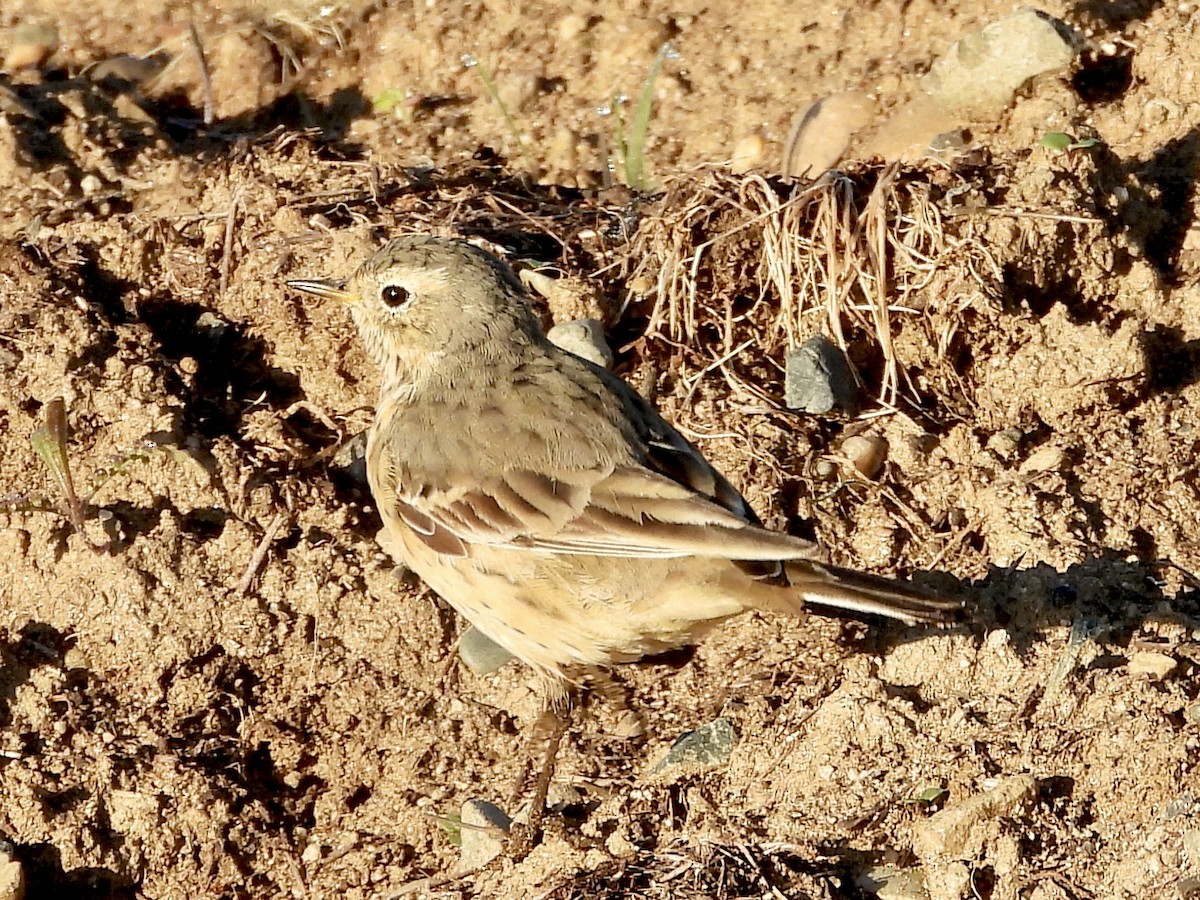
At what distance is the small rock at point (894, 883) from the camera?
4.78m

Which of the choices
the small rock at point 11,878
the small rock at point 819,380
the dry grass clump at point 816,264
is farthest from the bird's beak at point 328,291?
the small rock at point 11,878

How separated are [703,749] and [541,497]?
1012mm

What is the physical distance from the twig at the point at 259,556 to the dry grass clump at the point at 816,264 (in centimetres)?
164

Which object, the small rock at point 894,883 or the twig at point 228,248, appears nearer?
the small rock at point 894,883

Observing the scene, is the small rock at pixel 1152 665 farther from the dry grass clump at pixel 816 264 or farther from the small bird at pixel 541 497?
the dry grass clump at pixel 816 264

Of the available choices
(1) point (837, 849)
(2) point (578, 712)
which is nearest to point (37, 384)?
(2) point (578, 712)

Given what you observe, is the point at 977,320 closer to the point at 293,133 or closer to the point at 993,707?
the point at 993,707

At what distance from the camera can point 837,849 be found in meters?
4.94

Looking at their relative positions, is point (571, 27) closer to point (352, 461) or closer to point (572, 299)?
point (572, 299)

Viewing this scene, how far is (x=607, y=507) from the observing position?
5117 millimetres

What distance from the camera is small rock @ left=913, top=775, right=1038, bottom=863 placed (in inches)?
190

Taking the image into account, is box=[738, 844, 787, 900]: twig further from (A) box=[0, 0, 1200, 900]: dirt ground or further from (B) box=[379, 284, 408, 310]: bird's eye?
(B) box=[379, 284, 408, 310]: bird's eye

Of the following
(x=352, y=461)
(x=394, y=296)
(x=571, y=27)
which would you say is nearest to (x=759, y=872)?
(x=394, y=296)

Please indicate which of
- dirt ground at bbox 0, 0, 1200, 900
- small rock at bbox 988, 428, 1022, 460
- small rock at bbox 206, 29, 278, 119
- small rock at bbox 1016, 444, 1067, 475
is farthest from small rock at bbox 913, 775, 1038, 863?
small rock at bbox 206, 29, 278, 119
